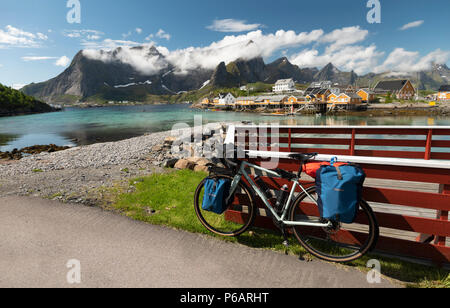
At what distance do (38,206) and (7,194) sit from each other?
1.82 m

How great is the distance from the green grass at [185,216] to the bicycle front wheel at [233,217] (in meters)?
0.19

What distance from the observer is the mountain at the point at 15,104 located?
357ft

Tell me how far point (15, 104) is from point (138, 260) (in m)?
149

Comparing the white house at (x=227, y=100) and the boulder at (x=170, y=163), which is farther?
the white house at (x=227, y=100)

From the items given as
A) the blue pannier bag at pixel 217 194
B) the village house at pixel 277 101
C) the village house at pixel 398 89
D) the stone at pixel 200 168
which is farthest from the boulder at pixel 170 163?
the village house at pixel 398 89

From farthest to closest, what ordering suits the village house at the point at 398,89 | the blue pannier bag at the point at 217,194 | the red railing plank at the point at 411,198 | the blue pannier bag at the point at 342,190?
the village house at the point at 398,89 < the blue pannier bag at the point at 217,194 < the red railing plank at the point at 411,198 < the blue pannier bag at the point at 342,190

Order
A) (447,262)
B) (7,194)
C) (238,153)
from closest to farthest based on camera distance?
1. (447,262)
2. (238,153)
3. (7,194)

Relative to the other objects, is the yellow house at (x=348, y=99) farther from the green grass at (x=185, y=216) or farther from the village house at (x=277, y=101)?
the green grass at (x=185, y=216)

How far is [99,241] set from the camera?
430 centimetres

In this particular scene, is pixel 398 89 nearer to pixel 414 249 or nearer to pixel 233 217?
pixel 414 249

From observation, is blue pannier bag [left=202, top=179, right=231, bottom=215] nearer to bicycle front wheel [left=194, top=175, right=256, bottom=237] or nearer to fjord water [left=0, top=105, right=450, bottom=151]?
bicycle front wheel [left=194, top=175, right=256, bottom=237]

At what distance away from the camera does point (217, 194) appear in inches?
162
